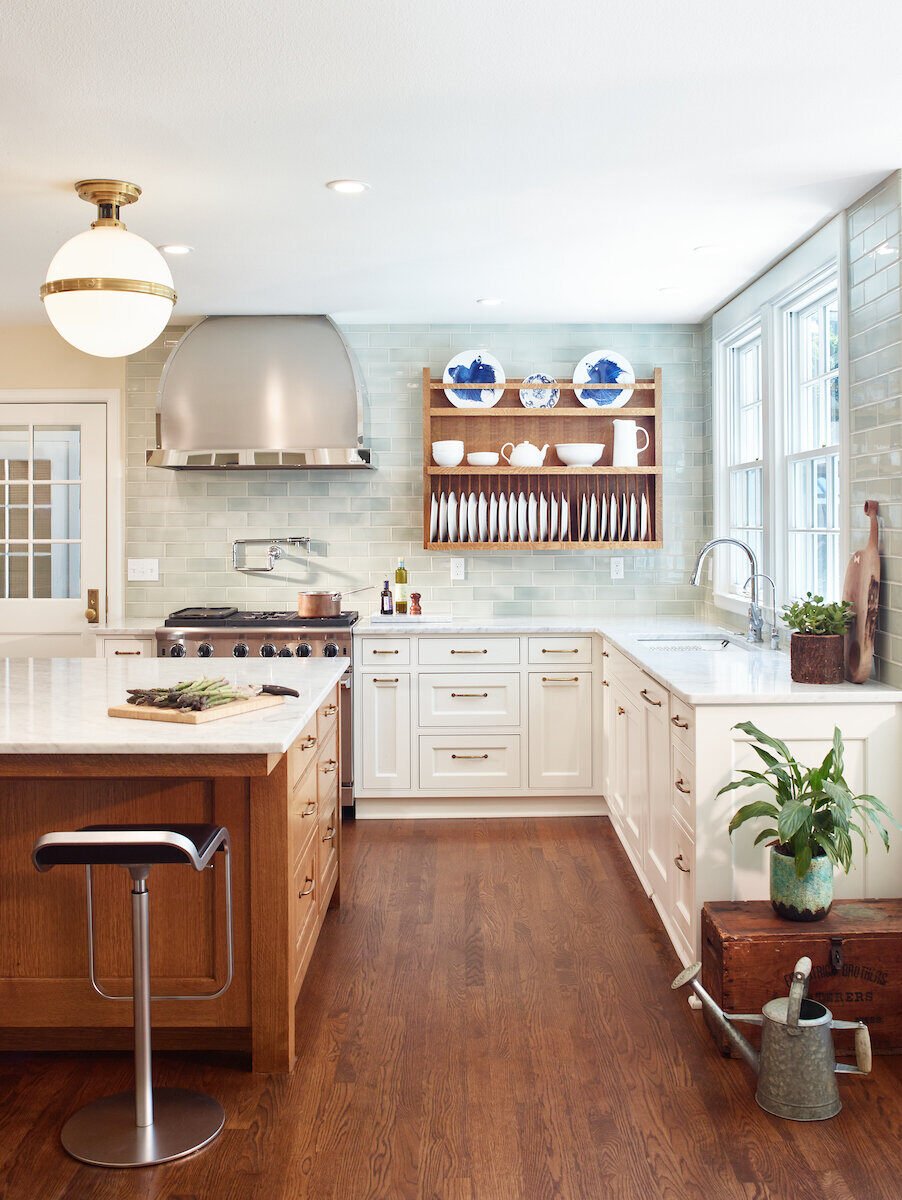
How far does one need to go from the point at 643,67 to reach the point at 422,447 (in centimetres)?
316

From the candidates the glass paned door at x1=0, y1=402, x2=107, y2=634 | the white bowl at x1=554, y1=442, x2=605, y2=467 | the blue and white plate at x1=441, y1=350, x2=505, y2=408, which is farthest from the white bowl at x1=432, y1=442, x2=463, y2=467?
the glass paned door at x1=0, y1=402, x2=107, y2=634

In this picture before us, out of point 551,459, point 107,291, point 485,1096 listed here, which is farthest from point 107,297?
point 551,459

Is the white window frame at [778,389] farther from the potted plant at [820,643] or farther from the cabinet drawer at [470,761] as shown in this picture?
the cabinet drawer at [470,761]

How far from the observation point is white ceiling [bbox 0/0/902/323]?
2352 millimetres

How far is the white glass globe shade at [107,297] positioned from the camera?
116 inches

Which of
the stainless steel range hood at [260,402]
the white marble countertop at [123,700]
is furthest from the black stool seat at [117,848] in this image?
the stainless steel range hood at [260,402]

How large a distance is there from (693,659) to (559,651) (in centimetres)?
132

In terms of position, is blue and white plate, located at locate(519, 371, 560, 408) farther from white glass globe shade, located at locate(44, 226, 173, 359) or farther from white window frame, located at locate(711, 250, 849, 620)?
white glass globe shade, located at locate(44, 226, 173, 359)

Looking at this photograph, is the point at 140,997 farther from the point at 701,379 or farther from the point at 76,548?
the point at 701,379

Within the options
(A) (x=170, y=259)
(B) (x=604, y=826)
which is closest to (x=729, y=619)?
(B) (x=604, y=826)

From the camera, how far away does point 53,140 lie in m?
2.98

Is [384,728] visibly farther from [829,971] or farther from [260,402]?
[829,971]

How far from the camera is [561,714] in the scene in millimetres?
5059

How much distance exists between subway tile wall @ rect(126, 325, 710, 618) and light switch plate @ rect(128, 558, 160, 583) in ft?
0.09
